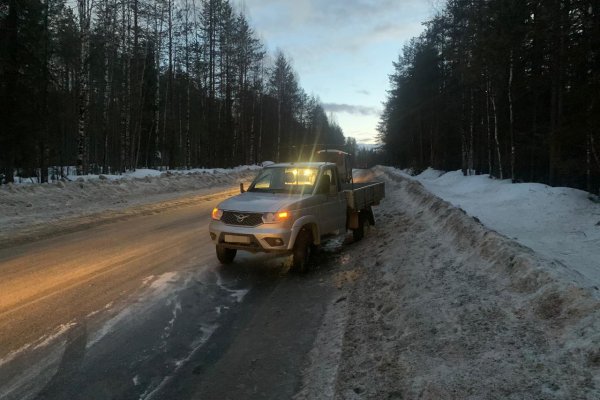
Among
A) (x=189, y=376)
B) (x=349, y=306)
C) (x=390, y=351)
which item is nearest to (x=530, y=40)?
(x=349, y=306)

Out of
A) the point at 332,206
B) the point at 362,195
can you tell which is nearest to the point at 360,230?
the point at 362,195

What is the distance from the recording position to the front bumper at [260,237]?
7.67 metres

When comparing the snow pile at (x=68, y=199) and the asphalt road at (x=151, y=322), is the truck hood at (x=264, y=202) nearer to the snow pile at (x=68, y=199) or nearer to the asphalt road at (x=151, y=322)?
the asphalt road at (x=151, y=322)

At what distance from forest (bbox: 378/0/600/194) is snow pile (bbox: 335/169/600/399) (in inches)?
398

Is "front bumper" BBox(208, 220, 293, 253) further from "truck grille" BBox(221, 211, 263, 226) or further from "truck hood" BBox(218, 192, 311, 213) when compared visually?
"truck hood" BBox(218, 192, 311, 213)

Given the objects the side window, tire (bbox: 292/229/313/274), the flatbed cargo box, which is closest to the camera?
tire (bbox: 292/229/313/274)

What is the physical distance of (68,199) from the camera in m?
17.6

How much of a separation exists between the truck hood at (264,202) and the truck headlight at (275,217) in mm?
74

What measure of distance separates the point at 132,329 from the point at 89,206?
41.9ft

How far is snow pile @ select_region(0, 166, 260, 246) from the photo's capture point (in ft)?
41.0

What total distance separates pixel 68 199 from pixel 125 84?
18944 mm

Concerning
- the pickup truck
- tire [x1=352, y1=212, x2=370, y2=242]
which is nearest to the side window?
the pickup truck

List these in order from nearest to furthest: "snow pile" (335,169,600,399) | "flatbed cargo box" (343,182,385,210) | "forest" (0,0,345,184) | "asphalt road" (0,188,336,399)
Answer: "snow pile" (335,169,600,399) < "asphalt road" (0,188,336,399) < "flatbed cargo box" (343,182,385,210) < "forest" (0,0,345,184)

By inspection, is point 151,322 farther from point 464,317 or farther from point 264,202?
point 464,317
